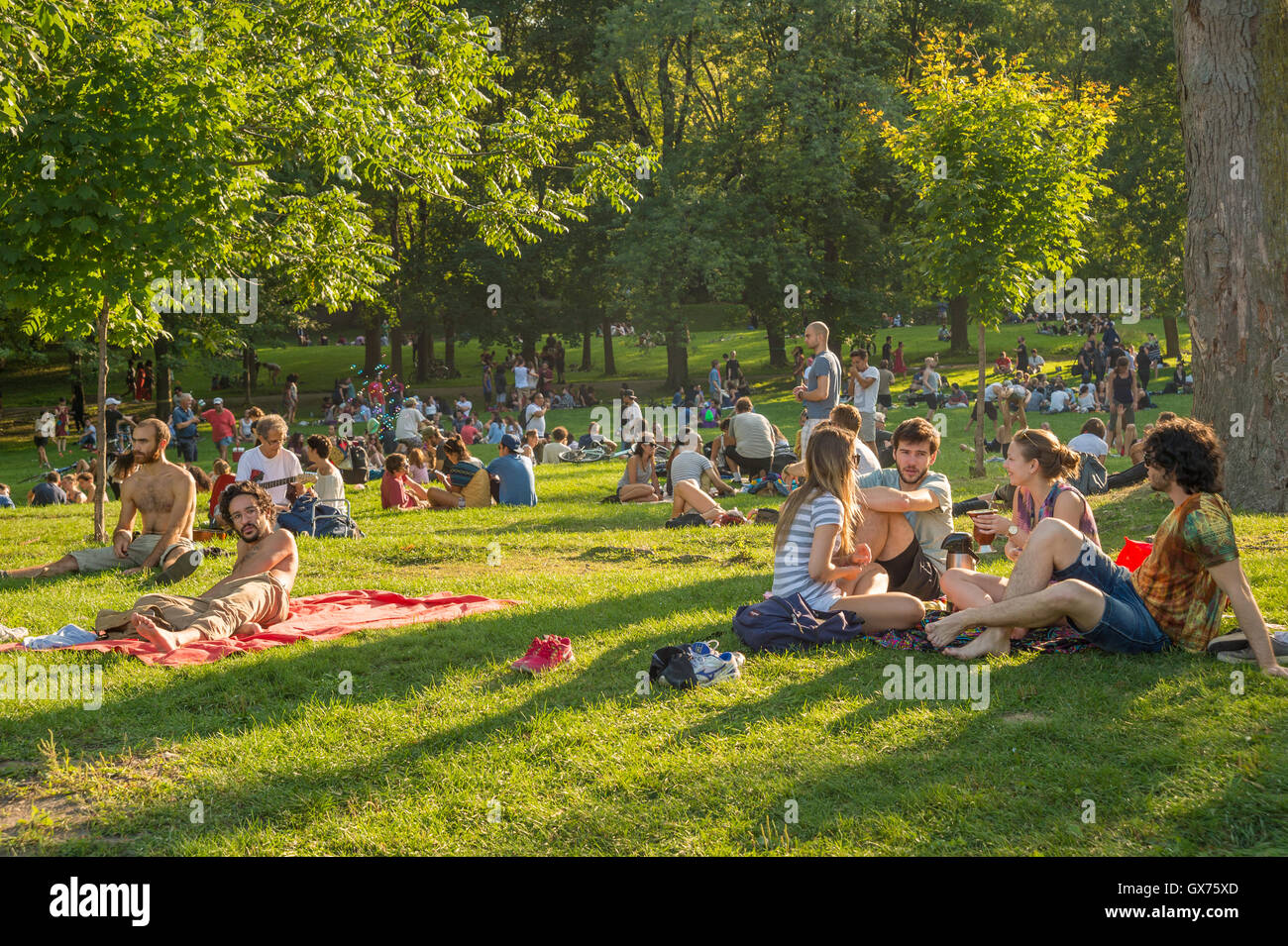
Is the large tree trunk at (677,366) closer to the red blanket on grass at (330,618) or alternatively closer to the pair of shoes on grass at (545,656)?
the red blanket on grass at (330,618)

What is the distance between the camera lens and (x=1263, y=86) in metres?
10.8

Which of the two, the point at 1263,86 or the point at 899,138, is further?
the point at 899,138

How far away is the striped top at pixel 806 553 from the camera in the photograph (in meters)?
6.94

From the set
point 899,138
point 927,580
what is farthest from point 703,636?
point 899,138

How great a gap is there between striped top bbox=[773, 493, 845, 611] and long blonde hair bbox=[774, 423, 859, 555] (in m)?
0.04

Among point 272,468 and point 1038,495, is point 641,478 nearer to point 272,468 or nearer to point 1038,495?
point 272,468

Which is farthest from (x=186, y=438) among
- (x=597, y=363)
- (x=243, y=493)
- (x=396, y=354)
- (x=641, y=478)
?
(x=597, y=363)

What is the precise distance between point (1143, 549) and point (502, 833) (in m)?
4.80

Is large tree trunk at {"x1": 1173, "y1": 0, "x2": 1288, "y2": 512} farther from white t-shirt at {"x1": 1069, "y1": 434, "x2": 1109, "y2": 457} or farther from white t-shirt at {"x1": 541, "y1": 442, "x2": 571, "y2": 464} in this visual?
white t-shirt at {"x1": 541, "y1": 442, "x2": 571, "y2": 464}

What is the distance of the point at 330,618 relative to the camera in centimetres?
835

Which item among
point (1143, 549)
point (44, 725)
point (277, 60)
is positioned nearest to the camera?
point (44, 725)

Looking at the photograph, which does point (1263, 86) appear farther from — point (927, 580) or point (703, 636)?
point (703, 636)

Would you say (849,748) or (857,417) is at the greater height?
(857,417)

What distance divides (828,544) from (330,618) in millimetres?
3738
